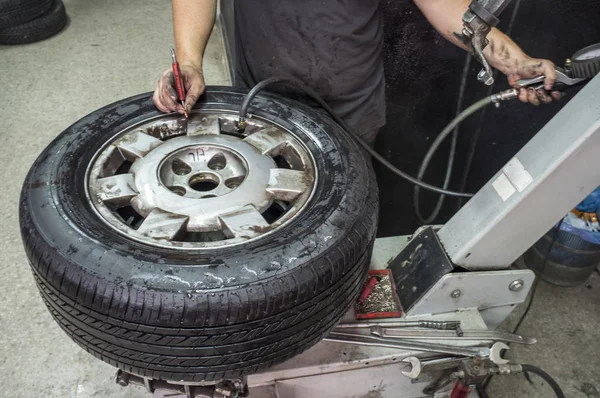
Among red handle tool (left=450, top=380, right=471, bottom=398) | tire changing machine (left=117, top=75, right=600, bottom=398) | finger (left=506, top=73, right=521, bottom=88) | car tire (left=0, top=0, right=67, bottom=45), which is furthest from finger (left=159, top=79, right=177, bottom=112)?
car tire (left=0, top=0, right=67, bottom=45)

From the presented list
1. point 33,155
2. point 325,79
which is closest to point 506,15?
point 325,79

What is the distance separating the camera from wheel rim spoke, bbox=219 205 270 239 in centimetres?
103

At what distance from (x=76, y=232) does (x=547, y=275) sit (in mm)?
1747

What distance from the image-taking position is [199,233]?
1148 mm

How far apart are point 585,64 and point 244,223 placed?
0.72 meters

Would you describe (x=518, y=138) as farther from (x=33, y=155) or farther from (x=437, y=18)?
(x=33, y=155)

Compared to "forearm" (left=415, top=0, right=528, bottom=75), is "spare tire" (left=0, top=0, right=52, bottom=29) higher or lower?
lower

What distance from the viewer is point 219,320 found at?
874 mm

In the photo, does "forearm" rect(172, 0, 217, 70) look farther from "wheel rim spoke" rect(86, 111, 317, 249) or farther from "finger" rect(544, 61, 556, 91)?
"finger" rect(544, 61, 556, 91)

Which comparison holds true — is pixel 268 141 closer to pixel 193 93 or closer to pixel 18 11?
pixel 193 93

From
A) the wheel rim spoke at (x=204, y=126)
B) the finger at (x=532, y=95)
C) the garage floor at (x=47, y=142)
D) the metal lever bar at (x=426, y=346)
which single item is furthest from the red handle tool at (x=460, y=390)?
the wheel rim spoke at (x=204, y=126)

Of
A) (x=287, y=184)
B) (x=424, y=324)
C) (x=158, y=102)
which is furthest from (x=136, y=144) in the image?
(x=424, y=324)

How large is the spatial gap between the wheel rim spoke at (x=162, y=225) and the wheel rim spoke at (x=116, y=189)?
0.08 metres

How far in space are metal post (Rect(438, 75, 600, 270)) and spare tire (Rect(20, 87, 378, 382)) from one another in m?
0.24
